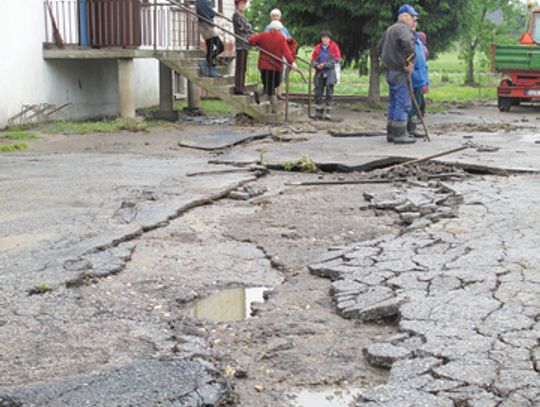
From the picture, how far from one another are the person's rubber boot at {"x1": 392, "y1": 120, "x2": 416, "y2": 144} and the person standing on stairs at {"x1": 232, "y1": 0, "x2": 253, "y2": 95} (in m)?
4.13

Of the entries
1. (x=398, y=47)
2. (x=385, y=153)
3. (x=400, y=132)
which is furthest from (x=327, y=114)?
(x=385, y=153)

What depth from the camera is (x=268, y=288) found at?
579 cm

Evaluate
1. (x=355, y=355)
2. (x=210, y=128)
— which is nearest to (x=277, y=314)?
(x=355, y=355)

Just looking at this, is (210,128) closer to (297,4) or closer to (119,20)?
(119,20)

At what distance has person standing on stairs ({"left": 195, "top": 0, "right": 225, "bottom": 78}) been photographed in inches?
625

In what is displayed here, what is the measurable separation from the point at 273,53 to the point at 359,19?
4.73 m

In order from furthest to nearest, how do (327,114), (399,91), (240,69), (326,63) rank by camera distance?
1. (327,114)
2. (326,63)
3. (240,69)
4. (399,91)

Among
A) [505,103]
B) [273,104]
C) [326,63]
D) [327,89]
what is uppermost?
[326,63]

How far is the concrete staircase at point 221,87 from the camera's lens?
15.7 meters

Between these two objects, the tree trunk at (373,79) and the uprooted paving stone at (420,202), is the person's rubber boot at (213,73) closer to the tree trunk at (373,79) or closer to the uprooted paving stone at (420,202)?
the tree trunk at (373,79)

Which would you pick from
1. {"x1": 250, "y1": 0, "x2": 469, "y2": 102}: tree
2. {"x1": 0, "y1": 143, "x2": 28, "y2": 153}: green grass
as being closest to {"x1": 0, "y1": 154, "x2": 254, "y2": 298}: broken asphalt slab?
{"x1": 0, "y1": 143, "x2": 28, "y2": 153}: green grass

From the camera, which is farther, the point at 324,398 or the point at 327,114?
the point at 327,114

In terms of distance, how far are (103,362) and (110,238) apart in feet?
8.48

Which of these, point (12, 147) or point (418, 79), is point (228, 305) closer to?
point (12, 147)
